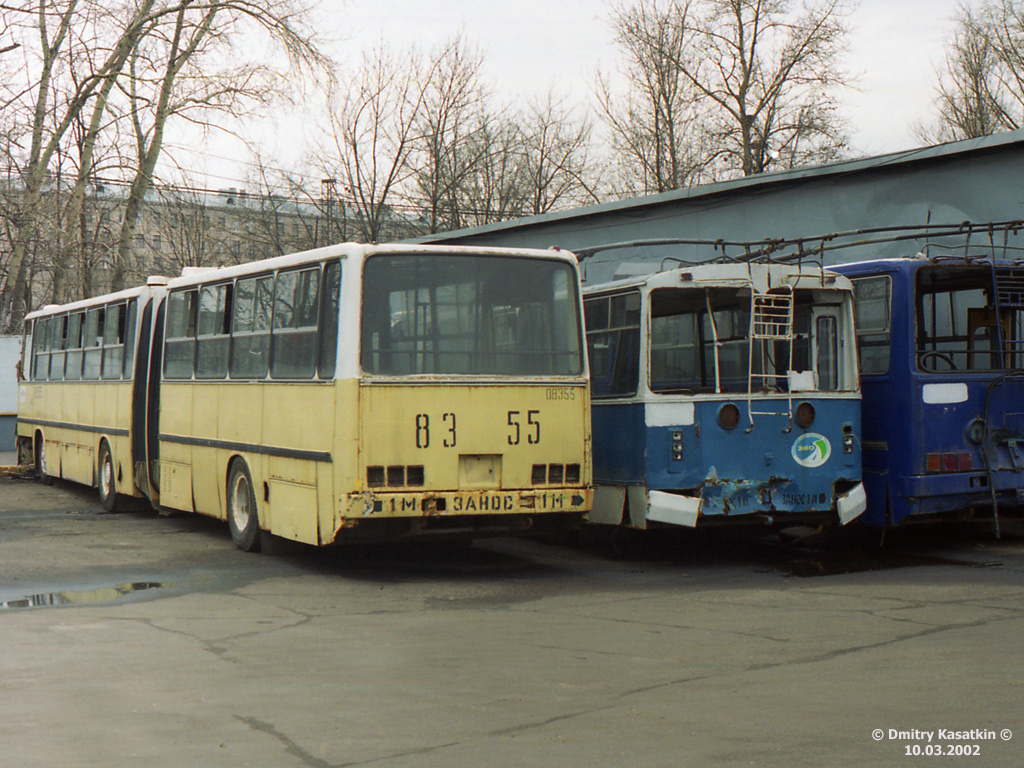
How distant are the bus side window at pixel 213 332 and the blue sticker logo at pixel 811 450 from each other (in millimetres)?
5709

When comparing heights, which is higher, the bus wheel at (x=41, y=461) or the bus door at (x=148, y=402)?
the bus door at (x=148, y=402)

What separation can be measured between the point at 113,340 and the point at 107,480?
1867 mm

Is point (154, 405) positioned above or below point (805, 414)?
above

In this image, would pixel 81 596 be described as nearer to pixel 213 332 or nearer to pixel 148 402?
pixel 213 332

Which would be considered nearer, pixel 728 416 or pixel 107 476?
pixel 728 416

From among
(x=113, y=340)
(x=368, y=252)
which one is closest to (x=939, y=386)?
(x=368, y=252)

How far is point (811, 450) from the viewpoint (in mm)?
11891

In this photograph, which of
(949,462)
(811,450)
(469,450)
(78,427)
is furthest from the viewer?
(78,427)

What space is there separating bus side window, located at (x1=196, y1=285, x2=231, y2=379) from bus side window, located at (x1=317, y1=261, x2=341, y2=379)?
2.60m

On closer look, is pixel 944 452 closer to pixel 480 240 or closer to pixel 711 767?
pixel 711 767

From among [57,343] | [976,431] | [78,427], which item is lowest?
[976,431]

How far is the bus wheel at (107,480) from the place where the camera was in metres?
17.1

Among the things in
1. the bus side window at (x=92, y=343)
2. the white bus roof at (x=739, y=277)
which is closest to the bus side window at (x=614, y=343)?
the white bus roof at (x=739, y=277)

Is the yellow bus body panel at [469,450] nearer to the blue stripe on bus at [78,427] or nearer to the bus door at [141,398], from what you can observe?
the bus door at [141,398]
